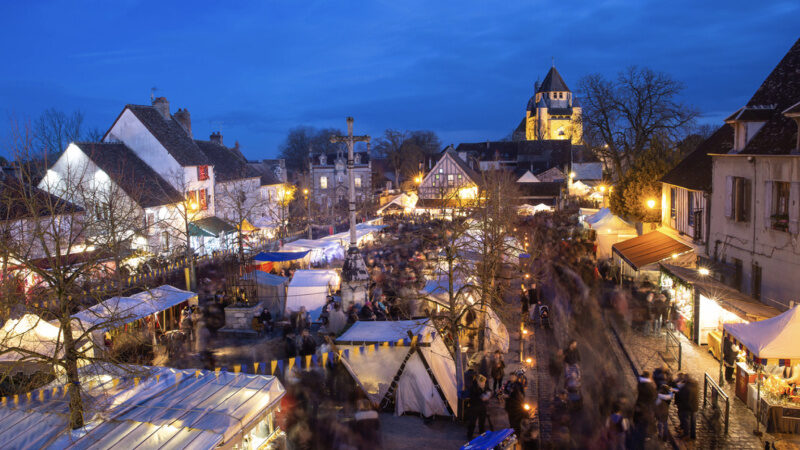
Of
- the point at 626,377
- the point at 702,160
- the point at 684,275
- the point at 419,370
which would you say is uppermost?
the point at 702,160

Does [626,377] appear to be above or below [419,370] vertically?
below

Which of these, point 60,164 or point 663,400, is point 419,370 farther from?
point 60,164

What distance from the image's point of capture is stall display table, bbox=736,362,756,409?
32.8 feet

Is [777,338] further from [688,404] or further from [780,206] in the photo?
[780,206]

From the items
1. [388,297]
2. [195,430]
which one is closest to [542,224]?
[388,297]

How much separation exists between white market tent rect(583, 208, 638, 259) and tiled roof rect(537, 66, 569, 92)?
8704 cm

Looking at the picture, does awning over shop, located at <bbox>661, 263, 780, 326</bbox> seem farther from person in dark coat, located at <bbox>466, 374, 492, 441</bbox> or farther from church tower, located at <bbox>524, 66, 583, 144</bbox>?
church tower, located at <bbox>524, 66, 583, 144</bbox>

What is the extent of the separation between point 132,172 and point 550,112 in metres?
85.3

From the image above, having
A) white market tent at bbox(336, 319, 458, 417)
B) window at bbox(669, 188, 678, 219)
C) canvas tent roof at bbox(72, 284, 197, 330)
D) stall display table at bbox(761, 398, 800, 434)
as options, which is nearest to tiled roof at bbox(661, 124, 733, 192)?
window at bbox(669, 188, 678, 219)

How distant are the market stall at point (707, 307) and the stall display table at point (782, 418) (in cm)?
239

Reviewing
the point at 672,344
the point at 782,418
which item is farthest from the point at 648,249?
the point at 782,418

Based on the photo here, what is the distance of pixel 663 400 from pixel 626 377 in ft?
9.88

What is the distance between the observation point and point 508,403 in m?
9.08

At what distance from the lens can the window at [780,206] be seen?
38.5ft
